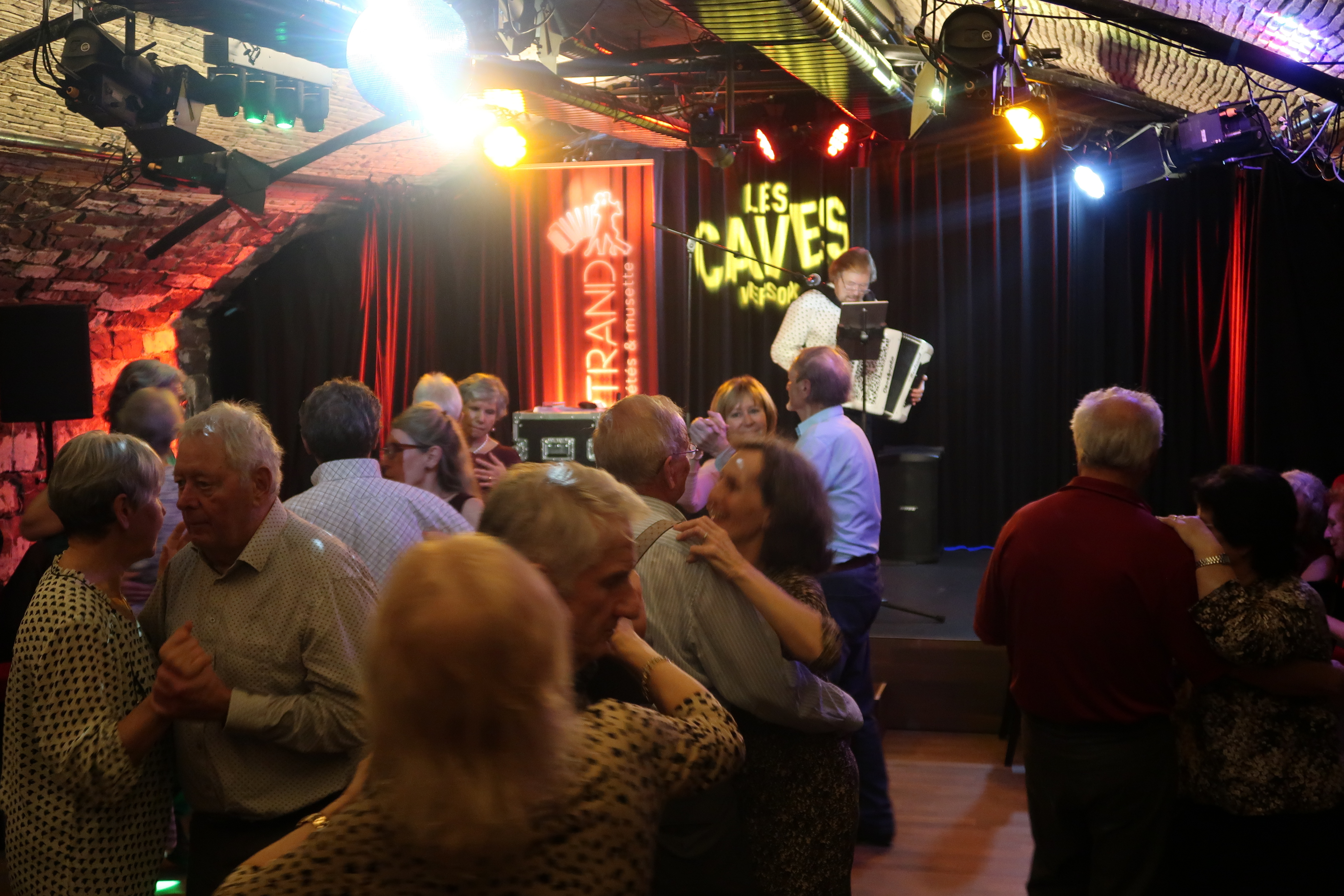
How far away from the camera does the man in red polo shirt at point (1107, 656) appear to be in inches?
93.7

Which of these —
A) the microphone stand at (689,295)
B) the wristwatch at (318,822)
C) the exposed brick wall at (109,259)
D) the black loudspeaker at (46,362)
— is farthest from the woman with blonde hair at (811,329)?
the wristwatch at (318,822)

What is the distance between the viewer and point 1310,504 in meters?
3.54

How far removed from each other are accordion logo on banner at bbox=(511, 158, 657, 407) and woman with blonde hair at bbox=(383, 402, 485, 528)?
4.64 meters

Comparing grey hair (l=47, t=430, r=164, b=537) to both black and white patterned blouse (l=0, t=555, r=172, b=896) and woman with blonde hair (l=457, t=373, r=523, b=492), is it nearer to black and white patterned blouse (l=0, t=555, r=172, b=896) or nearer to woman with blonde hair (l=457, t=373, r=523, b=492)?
black and white patterned blouse (l=0, t=555, r=172, b=896)

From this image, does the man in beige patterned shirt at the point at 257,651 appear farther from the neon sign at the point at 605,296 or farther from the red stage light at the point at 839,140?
the neon sign at the point at 605,296

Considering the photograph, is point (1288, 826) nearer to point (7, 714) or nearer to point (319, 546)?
point (319, 546)

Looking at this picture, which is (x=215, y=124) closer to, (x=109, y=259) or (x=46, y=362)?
(x=109, y=259)

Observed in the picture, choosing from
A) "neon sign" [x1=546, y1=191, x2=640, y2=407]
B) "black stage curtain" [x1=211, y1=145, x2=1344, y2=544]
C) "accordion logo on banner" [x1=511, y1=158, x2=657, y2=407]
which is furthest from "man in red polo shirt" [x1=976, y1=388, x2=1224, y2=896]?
"neon sign" [x1=546, y1=191, x2=640, y2=407]

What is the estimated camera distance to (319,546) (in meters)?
1.93

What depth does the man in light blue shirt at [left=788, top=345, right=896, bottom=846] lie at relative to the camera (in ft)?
11.9

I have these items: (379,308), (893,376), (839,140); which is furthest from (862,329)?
(379,308)

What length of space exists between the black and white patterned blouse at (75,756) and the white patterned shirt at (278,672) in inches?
4.3

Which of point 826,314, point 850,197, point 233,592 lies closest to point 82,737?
point 233,592

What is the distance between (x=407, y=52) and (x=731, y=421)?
1763mm
